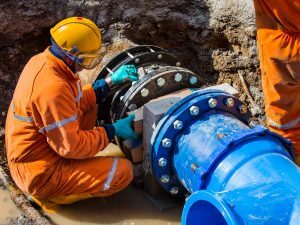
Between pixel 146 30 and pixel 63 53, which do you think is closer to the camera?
pixel 63 53

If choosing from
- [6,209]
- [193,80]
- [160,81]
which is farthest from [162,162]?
[6,209]

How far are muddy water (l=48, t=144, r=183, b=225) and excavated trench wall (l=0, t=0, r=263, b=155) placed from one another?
162 cm

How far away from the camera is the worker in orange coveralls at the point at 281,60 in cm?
363

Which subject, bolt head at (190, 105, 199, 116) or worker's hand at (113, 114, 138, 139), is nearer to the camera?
bolt head at (190, 105, 199, 116)

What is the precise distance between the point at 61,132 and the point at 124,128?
0.48 m

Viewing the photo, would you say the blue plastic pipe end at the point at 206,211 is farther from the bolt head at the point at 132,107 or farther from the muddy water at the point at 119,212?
the bolt head at the point at 132,107

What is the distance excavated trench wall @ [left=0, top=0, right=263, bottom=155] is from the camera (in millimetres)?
4867

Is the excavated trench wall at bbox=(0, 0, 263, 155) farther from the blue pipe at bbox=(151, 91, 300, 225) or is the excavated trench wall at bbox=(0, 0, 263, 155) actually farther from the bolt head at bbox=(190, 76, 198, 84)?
the blue pipe at bbox=(151, 91, 300, 225)

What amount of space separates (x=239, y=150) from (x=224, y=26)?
7.34 feet

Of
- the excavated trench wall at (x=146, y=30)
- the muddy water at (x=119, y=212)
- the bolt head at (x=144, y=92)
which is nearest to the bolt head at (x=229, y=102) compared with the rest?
the bolt head at (x=144, y=92)

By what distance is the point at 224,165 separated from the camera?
2875 millimetres

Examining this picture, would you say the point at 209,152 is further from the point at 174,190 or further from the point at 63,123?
the point at 63,123

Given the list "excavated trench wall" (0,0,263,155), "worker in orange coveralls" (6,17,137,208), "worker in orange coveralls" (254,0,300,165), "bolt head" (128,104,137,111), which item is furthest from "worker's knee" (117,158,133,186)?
"excavated trench wall" (0,0,263,155)

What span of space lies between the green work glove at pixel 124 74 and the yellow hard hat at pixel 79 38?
407mm
